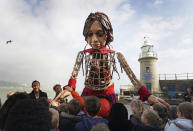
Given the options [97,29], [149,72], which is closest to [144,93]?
[97,29]

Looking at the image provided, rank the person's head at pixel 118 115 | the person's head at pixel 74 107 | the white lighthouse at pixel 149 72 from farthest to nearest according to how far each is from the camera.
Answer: the white lighthouse at pixel 149 72
the person's head at pixel 74 107
the person's head at pixel 118 115

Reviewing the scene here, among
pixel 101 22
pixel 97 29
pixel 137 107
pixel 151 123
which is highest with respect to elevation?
pixel 101 22

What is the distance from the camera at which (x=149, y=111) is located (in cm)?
179

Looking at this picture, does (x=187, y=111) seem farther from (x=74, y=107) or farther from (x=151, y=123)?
(x=74, y=107)

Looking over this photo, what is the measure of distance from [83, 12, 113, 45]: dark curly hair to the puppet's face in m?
0.06

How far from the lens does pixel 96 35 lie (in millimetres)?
2721

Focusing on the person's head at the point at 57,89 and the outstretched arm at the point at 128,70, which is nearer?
the outstretched arm at the point at 128,70

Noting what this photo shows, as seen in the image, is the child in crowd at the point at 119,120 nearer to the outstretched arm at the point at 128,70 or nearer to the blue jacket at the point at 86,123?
the blue jacket at the point at 86,123

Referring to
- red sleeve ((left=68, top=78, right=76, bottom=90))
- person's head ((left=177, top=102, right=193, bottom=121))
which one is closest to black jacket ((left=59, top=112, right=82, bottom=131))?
red sleeve ((left=68, top=78, right=76, bottom=90))

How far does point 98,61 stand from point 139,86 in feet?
2.86

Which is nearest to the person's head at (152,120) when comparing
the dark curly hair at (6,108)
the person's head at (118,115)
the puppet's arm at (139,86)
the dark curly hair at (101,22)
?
the person's head at (118,115)

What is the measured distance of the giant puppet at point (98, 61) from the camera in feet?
8.29

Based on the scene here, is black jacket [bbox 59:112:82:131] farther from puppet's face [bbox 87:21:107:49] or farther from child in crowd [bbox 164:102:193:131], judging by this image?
puppet's face [bbox 87:21:107:49]

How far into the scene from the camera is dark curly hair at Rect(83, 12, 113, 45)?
272 cm
